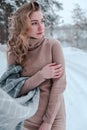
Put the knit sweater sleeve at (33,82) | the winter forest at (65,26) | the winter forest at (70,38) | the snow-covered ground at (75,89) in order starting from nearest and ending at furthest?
the knit sweater sleeve at (33,82)
the snow-covered ground at (75,89)
the winter forest at (70,38)
the winter forest at (65,26)

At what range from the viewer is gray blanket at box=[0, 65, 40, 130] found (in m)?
0.62

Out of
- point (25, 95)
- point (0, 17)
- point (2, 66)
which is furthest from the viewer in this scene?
point (0, 17)

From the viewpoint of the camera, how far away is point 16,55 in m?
1.04

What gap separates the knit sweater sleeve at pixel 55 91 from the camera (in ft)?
3.27

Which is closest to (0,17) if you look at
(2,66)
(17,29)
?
(2,66)

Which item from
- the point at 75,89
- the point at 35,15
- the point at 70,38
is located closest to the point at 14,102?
the point at 35,15

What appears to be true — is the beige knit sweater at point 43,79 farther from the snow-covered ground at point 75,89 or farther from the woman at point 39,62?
the snow-covered ground at point 75,89

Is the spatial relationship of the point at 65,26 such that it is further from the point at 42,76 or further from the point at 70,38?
the point at 42,76

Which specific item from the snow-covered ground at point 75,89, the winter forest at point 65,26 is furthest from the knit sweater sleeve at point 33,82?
the winter forest at point 65,26

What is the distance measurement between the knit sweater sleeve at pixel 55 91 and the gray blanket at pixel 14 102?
6 cm

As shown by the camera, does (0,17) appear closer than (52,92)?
No

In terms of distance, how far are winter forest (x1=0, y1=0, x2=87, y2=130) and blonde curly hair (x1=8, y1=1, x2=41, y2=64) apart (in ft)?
4.45

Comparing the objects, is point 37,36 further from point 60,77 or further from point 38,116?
point 38,116

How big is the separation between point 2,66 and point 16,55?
6.88 ft
